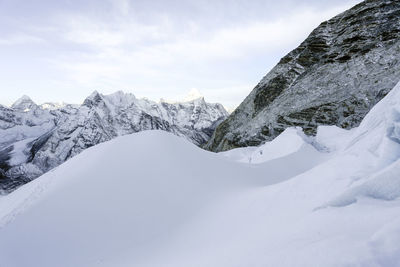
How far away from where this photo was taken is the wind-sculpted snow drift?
7.32ft

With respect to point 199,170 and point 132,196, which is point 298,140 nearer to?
point 199,170

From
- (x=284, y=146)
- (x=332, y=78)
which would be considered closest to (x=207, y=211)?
(x=284, y=146)

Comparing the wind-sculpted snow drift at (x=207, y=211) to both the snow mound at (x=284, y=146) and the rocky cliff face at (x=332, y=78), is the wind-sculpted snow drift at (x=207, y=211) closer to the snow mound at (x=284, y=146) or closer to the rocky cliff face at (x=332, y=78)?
the snow mound at (x=284, y=146)

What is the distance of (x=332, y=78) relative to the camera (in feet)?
70.1

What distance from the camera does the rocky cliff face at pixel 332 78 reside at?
1823cm

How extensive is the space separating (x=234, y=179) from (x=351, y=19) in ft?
90.1

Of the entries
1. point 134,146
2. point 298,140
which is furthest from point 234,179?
point 298,140

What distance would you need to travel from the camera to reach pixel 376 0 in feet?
79.3

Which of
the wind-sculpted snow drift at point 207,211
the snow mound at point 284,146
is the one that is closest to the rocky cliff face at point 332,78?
the snow mound at point 284,146

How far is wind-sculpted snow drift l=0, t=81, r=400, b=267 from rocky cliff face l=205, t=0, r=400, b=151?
14653 millimetres

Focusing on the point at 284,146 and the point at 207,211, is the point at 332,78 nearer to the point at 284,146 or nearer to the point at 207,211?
the point at 284,146

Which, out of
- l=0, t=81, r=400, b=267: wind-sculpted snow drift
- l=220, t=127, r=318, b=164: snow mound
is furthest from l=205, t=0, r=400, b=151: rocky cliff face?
l=0, t=81, r=400, b=267: wind-sculpted snow drift

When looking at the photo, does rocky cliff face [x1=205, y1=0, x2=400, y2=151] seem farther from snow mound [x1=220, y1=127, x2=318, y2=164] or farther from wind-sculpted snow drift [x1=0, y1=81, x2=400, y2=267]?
wind-sculpted snow drift [x1=0, y1=81, x2=400, y2=267]

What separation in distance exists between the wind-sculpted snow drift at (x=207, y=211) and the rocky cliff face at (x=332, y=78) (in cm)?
1465
